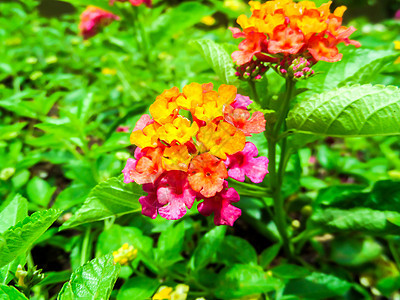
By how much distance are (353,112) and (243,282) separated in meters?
0.43

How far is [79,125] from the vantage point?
0.91m

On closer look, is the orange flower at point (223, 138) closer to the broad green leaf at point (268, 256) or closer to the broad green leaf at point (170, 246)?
the broad green leaf at point (170, 246)

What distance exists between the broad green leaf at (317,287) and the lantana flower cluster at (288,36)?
0.61 meters

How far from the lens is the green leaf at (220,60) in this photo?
65cm

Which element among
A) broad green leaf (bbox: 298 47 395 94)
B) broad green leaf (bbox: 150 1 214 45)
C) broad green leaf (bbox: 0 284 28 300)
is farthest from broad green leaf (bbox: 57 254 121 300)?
broad green leaf (bbox: 150 1 214 45)

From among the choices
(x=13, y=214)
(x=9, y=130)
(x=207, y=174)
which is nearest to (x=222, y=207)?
(x=207, y=174)

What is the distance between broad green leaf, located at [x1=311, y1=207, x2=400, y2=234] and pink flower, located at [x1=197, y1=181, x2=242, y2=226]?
0.39 m

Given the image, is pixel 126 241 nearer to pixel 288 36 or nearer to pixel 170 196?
pixel 170 196

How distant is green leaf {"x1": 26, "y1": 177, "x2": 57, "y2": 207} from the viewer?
2.88ft

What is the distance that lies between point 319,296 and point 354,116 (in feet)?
1.74

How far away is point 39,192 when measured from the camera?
897 mm

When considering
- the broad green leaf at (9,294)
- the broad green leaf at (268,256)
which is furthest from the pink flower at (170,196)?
the broad green leaf at (268,256)

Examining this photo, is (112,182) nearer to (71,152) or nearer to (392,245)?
(71,152)

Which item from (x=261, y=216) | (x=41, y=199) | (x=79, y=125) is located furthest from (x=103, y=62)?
(x=261, y=216)
